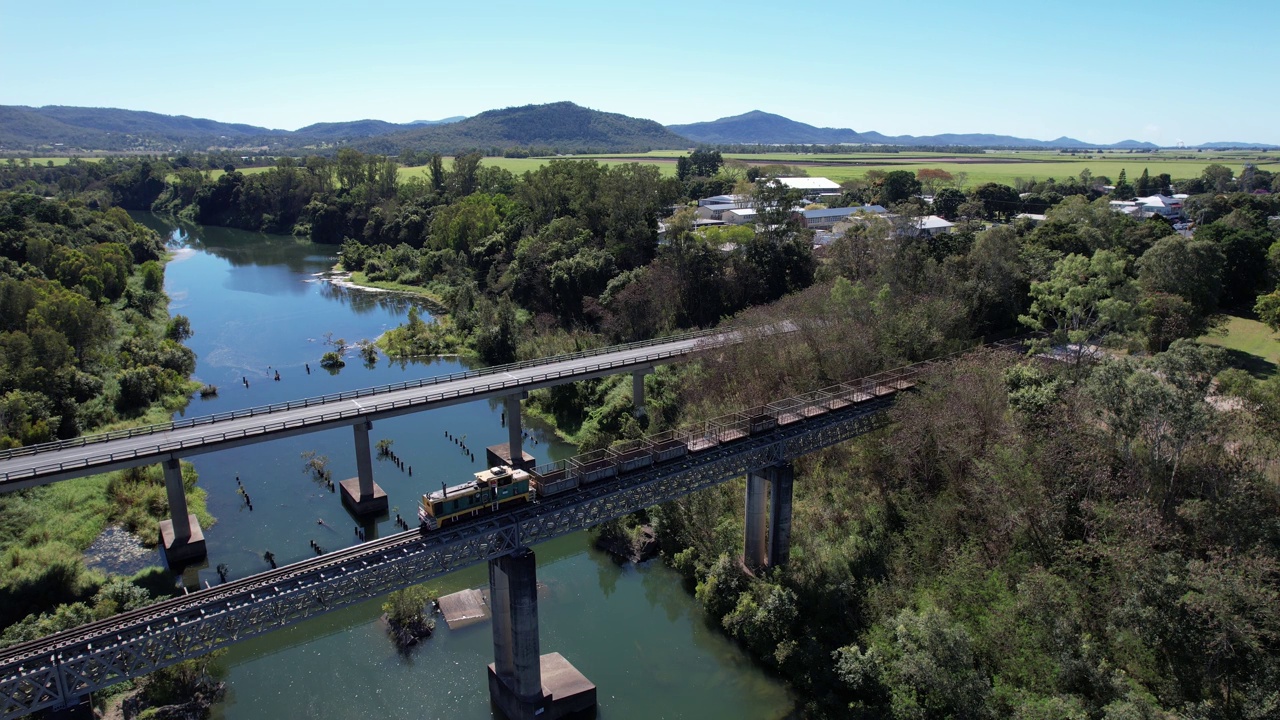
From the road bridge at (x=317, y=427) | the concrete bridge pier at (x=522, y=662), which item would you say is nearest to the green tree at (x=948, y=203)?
the road bridge at (x=317, y=427)

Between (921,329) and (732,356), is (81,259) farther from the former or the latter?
(921,329)

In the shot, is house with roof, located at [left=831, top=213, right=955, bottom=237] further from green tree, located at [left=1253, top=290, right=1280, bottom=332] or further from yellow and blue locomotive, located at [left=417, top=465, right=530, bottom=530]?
yellow and blue locomotive, located at [left=417, top=465, right=530, bottom=530]

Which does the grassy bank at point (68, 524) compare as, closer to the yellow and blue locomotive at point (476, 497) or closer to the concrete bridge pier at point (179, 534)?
the concrete bridge pier at point (179, 534)

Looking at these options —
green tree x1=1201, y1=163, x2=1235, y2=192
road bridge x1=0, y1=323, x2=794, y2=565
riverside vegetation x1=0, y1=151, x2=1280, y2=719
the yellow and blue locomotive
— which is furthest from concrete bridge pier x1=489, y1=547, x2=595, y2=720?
green tree x1=1201, y1=163, x2=1235, y2=192

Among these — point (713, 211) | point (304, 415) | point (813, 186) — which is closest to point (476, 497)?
point (304, 415)

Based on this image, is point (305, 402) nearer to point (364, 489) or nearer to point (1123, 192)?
point (364, 489)
